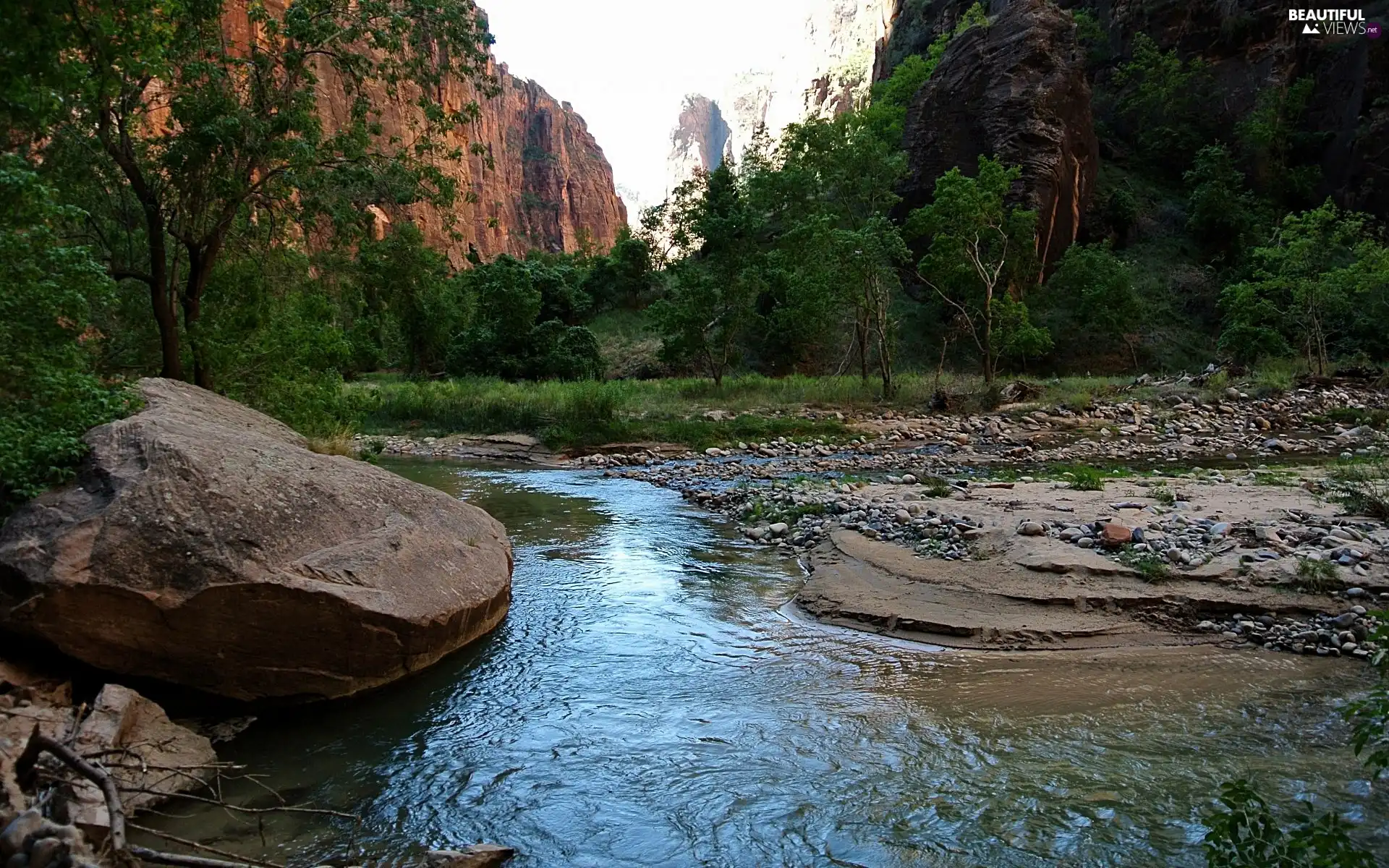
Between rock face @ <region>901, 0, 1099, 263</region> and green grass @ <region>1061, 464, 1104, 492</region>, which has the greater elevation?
rock face @ <region>901, 0, 1099, 263</region>

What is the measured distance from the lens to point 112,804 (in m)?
2.94

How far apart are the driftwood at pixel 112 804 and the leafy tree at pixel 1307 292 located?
29994mm

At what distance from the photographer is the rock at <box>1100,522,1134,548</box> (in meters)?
7.95

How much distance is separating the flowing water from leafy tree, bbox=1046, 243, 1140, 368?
3014 centimetres

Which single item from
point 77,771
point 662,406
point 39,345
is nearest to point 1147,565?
point 77,771

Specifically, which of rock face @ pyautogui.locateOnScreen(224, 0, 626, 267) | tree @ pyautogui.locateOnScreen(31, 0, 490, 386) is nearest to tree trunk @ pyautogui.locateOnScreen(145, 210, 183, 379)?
tree @ pyautogui.locateOnScreen(31, 0, 490, 386)

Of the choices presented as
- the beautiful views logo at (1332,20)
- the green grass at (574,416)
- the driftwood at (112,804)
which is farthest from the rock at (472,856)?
the beautiful views logo at (1332,20)

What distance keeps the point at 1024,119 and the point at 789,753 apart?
40489 mm

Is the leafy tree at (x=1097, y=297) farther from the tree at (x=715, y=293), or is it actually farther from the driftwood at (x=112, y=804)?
the driftwood at (x=112, y=804)

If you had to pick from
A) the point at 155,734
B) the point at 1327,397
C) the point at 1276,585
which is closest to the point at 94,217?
the point at 155,734

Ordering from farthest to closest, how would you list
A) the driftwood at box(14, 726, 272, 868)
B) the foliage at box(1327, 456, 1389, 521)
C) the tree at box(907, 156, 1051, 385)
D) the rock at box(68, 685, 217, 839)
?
the tree at box(907, 156, 1051, 385) → the foliage at box(1327, 456, 1389, 521) → the rock at box(68, 685, 217, 839) → the driftwood at box(14, 726, 272, 868)

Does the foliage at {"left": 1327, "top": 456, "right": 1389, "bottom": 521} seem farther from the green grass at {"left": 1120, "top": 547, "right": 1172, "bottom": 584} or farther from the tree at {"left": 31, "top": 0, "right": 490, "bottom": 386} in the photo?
the tree at {"left": 31, "top": 0, "right": 490, "bottom": 386}

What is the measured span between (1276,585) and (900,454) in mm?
11959

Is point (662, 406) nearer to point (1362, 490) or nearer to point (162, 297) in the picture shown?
point (162, 297)
